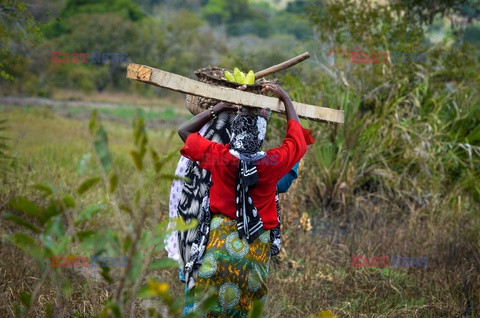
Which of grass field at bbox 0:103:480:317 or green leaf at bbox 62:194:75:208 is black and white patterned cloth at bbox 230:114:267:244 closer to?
grass field at bbox 0:103:480:317

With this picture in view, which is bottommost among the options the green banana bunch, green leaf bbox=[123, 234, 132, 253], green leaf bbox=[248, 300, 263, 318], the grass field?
the grass field

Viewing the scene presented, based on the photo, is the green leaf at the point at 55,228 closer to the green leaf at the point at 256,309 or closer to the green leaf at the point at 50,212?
the green leaf at the point at 50,212

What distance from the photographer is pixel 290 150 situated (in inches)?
132

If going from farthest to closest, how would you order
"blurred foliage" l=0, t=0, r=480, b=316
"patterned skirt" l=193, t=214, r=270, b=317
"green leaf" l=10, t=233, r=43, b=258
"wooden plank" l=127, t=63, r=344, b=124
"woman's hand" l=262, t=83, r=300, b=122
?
"blurred foliage" l=0, t=0, r=480, b=316 < "woman's hand" l=262, t=83, r=300, b=122 < "patterned skirt" l=193, t=214, r=270, b=317 < "wooden plank" l=127, t=63, r=344, b=124 < "green leaf" l=10, t=233, r=43, b=258

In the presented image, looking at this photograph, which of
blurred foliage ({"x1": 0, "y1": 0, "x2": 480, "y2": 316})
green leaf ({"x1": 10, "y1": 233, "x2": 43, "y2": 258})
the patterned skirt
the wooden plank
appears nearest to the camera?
green leaf ({"x1": 10, "y1": 233, "x2": 43, "y2": 258})

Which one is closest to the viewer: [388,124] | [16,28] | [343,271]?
[343,271]

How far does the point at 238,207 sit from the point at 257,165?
22cm

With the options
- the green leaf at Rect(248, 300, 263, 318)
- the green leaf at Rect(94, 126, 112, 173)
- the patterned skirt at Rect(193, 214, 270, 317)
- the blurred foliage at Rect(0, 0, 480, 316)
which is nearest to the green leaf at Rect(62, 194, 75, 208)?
the green leaf at Rect(94, 126, 112, 173)

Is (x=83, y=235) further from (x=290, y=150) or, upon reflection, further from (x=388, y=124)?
(x=388, y=124)

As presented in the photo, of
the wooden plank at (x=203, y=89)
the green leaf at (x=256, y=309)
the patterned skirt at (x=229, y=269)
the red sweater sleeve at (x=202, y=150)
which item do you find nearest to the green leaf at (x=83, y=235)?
the green leaf at (x=256, y=309)

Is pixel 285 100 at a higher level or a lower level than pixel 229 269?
higher

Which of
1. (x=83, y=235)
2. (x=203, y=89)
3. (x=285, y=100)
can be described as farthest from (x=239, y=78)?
(x=83, y=235)

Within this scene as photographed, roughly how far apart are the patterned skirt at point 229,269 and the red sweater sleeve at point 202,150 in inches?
12.0

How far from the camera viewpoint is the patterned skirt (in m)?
3.35
